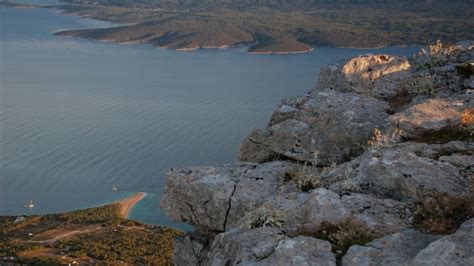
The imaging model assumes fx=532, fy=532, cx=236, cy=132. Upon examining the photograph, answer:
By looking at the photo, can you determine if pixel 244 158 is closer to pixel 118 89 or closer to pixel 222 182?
pixel 222 182

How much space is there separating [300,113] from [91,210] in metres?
33.1

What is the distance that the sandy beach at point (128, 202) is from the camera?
132 feet

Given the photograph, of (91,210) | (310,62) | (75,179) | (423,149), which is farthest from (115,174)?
(310,62)

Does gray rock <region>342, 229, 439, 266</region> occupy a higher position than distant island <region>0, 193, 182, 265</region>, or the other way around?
gray rock <region>342, 229, 439, 266</region>

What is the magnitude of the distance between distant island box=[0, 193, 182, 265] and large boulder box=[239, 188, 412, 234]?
83.9ft

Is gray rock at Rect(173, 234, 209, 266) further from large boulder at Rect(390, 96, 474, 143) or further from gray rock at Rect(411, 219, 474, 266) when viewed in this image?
gray rock at Rect(411, 219, 474, 266)

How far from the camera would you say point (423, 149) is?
20.7ft

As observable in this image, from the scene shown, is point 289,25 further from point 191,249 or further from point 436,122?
point 191,249

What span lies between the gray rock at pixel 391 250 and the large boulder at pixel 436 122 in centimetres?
224

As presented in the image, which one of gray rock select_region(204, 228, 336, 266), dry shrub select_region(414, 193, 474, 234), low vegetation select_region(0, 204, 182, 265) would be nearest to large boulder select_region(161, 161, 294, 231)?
gray rock select_region(204, 228, 336, 266)

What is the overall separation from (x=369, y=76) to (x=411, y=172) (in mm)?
4359

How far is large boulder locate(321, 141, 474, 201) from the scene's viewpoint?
219 inches

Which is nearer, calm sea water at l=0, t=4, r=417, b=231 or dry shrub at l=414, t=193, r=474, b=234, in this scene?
dry shrub at l=414, t=193, r=474, b=234

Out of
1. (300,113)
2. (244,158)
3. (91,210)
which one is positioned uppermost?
(300,113)
